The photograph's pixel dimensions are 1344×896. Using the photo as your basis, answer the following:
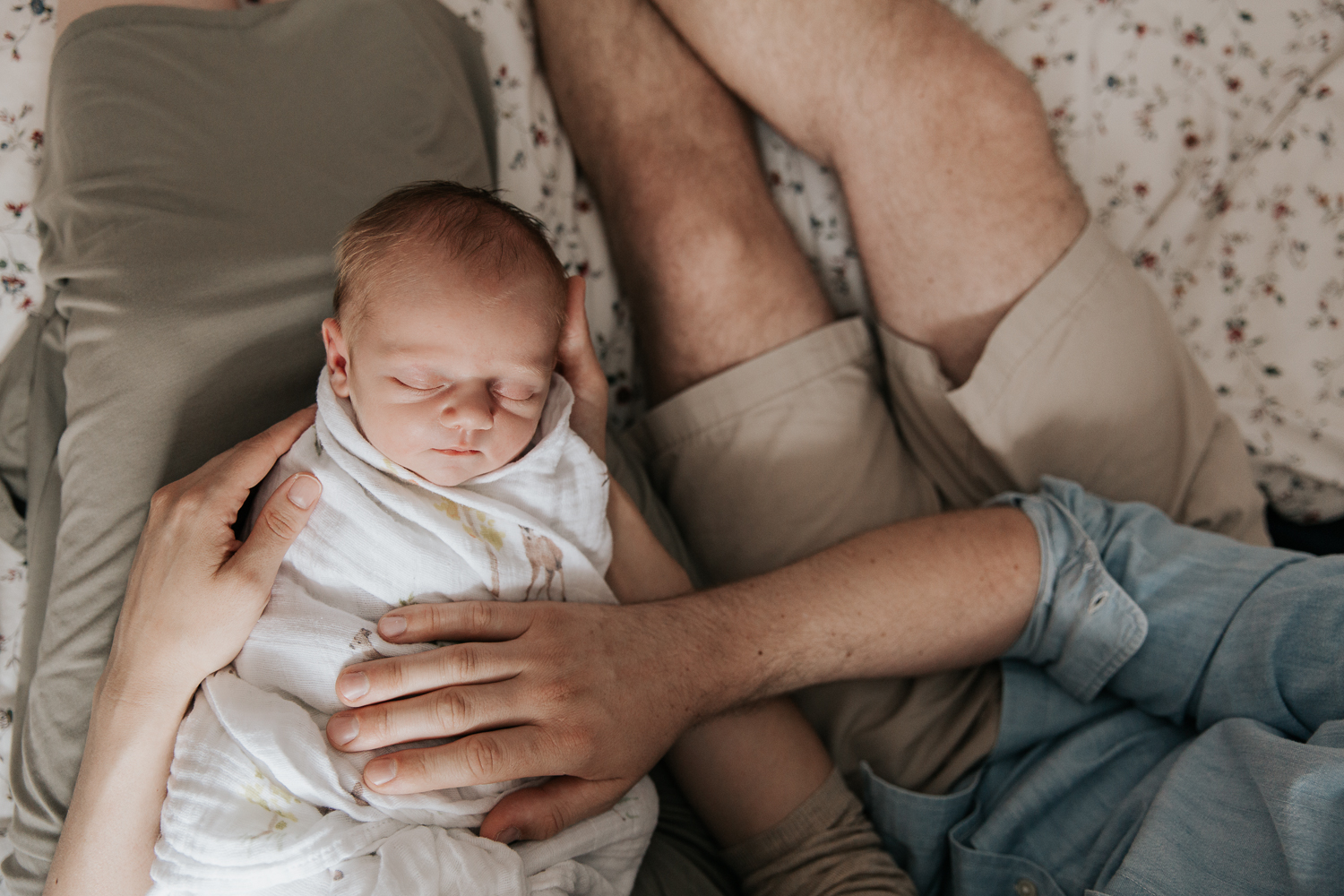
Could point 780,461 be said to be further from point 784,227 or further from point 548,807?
point 548,807

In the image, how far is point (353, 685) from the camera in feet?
2.82

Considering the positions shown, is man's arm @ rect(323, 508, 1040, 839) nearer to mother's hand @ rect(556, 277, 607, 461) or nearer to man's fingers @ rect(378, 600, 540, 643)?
man's fingers @ rect(378, 600, 540, 643)

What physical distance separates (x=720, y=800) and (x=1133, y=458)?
90cm

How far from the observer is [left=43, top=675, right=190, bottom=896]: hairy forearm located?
0.84 metres

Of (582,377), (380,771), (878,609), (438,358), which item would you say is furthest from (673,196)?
(380,771)

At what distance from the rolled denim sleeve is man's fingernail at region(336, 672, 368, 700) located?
36.6 inches

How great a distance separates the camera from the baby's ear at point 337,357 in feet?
3.21

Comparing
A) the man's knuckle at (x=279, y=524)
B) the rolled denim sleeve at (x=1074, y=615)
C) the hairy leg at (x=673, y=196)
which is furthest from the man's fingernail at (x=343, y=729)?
the rolled denim sleeve at (x=1074, y=615)

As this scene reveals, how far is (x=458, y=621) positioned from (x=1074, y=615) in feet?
2.85

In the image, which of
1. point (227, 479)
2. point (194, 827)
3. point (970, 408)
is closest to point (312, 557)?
point (227, 479)

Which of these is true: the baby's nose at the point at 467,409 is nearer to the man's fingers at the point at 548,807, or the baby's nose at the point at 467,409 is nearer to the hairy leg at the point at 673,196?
the man's fingers at the point at 548,807

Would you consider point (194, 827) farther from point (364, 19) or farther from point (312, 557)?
point (364, 19)

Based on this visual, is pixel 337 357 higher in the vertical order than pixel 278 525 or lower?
higher

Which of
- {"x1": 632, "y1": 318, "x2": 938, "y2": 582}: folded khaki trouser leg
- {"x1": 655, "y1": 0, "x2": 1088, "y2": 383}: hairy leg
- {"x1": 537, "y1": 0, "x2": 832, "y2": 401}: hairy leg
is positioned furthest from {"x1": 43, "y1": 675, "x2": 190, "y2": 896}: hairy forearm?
{"x1": 655, "y1": 0, "x2": 1088, "y2": 383}: hairy leg
